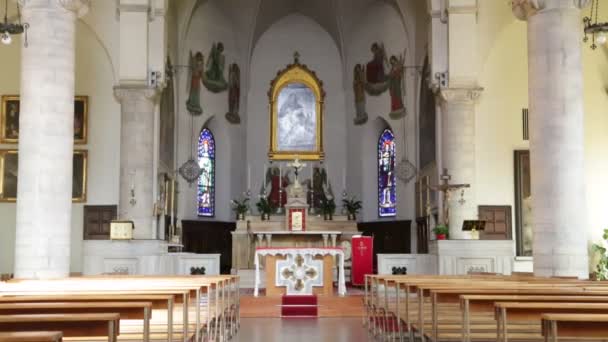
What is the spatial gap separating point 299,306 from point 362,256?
17.0 feet

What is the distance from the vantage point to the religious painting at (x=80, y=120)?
2112cm

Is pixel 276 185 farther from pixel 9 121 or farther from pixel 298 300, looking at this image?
pixel 298 300

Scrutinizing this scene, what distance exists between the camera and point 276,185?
30.2 m

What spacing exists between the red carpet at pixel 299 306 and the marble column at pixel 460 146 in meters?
5.25

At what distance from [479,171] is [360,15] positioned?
444 inches

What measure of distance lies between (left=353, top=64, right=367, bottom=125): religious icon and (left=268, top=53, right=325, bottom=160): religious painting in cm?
165

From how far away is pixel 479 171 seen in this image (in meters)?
20.7

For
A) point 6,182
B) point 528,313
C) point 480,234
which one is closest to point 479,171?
point 480,234

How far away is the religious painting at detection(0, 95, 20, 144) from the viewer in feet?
69.3

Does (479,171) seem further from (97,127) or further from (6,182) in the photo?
(6,182)

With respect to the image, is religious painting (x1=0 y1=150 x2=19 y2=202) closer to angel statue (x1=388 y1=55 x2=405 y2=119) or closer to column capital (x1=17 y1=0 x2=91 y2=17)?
column capital (x1=17 y1=0 x2=91 y2=17)

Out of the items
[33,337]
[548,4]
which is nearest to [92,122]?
[548,4]

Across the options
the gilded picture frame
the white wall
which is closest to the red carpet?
the white wall

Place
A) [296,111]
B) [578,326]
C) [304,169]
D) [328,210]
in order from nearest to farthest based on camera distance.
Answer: [578,326]
[328,210]
[304,169]
[296,111]
